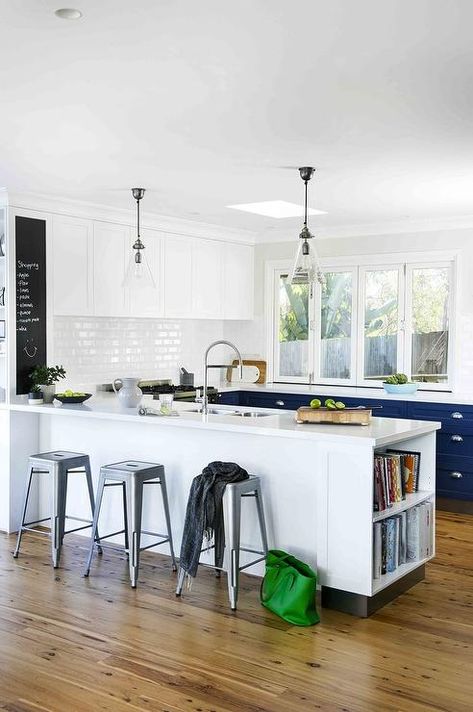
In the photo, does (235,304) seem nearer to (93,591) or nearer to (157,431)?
(157,431)

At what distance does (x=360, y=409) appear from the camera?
4.49 meters

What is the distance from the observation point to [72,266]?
6.21 m

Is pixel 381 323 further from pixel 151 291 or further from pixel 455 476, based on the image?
pixel 151 291

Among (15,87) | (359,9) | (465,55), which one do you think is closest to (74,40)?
(15,87)

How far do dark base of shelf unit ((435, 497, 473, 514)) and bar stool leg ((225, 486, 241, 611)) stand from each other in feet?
9.82

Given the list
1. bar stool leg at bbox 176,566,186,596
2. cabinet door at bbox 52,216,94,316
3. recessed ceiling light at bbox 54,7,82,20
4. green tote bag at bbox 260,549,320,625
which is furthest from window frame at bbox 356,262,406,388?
recessed ceiling light at bbox 54,7,82,20

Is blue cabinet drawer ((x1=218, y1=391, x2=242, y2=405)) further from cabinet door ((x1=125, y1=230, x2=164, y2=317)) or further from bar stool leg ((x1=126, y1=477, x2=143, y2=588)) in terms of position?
bar stool leg ((x1=126, y1=477, x2=143, y2=588))

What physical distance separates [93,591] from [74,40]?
9.72ft

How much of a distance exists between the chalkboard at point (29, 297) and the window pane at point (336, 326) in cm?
302

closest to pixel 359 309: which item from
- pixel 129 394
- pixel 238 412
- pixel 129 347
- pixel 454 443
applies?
pixel 454 443

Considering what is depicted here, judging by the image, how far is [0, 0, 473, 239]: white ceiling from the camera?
2645 mm

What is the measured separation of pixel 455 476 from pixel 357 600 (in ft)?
9.04

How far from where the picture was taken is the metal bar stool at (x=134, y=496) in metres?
4.50

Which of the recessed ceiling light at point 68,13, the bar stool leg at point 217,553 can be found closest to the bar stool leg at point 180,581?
the bar stool leg at point 217,553
